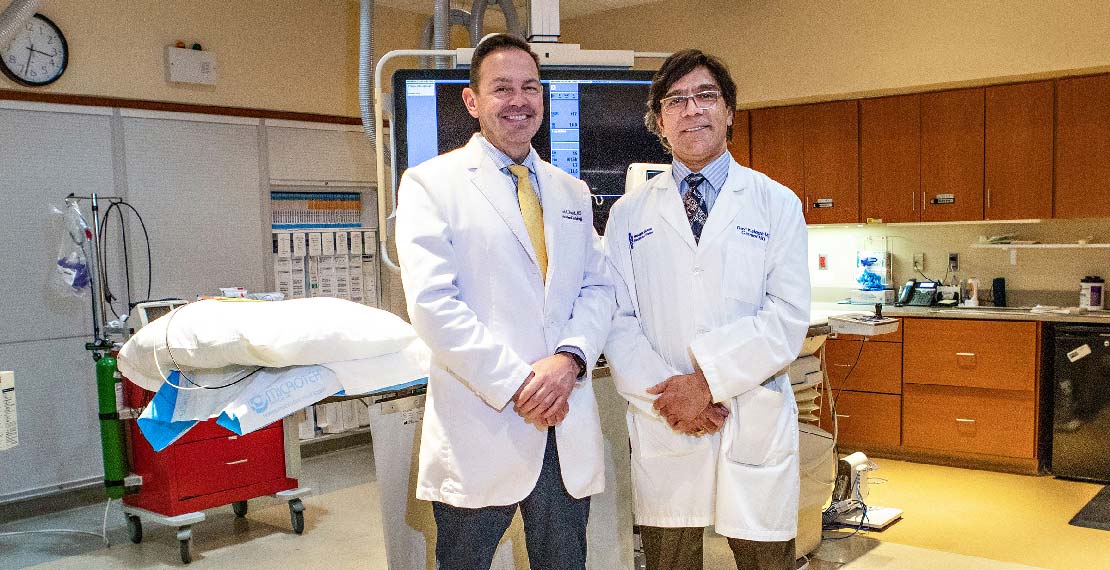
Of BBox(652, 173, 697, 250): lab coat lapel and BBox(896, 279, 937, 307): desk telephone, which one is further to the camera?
BBox(896, 279, 937, 307): desk telephone

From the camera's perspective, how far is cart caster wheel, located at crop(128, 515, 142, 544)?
14.1 ft

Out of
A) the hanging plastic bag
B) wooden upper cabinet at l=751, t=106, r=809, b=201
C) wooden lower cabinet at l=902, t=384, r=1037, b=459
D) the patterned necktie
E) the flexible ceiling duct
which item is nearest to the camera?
the patterned necktie

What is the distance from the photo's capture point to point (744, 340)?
2131 mm

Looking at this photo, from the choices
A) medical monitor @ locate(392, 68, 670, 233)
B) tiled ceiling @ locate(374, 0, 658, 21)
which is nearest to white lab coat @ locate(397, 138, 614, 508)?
medical monitor @ locate(392, 68, 670, 233)

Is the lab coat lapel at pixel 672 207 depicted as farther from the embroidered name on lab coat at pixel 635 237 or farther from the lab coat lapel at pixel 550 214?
the lab coat lapel at pixel 550 214

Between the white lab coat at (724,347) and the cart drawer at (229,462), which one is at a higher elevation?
the white lab coat at (724,347)

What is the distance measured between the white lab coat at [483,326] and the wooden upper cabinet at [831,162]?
4.17 m

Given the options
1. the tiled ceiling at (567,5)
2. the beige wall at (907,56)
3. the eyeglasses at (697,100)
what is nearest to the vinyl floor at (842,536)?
the beige wall at (907,56)

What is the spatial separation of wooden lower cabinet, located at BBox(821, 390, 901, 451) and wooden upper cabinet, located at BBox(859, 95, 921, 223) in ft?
3.69

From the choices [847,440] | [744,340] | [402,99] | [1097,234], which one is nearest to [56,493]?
[402,99]

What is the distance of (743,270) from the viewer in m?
2.20

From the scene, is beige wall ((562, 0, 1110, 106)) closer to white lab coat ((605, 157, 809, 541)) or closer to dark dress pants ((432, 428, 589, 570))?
white lab coat ((605, 157, 809, 541))

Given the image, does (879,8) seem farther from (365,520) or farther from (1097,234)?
(365,520)

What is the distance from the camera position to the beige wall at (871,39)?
4934mm
